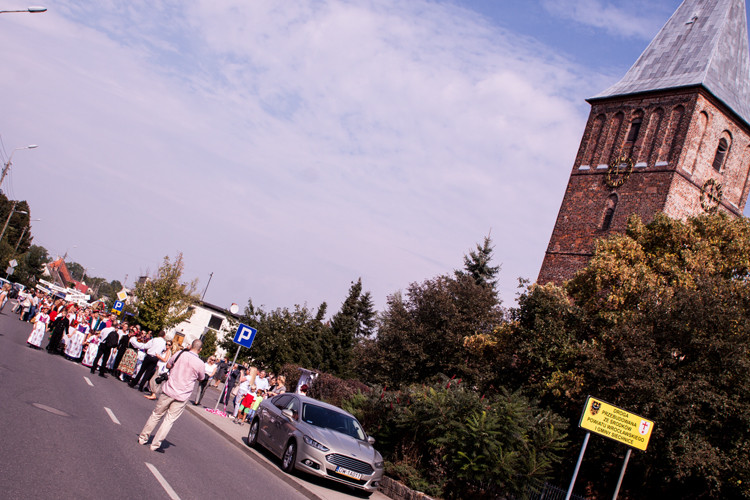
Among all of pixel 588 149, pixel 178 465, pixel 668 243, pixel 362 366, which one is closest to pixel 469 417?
pixel 178 465

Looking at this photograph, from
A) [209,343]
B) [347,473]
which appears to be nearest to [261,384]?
[347,473]

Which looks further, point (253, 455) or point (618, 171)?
point (618, 171)

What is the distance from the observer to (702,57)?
40125mm

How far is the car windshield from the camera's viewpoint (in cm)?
1330

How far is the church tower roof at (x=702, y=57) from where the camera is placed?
3944cm

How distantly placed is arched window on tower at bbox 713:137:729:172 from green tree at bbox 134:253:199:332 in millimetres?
35474

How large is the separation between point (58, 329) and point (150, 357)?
6053 mm

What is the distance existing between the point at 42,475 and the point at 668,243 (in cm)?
2420

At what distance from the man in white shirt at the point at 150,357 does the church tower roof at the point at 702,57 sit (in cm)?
3228

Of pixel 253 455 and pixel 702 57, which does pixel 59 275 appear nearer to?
pixel 702 57

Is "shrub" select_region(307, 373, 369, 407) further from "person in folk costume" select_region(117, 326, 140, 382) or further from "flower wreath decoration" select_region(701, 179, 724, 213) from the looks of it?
"flower wreath decoration" select_region(701, 179, 724, 213)

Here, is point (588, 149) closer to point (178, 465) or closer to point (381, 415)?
point (381, 415)

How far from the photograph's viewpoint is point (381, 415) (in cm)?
1617

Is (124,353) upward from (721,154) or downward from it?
downward
